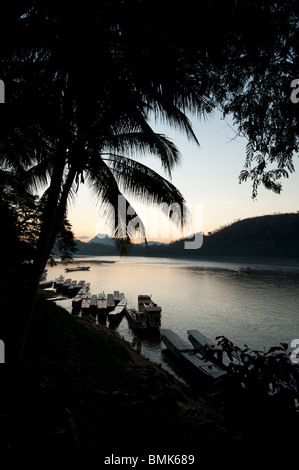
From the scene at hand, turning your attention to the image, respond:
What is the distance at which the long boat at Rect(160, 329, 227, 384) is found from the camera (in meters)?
13.0

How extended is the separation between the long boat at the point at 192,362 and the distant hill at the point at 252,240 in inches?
3086

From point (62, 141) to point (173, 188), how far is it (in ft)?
11.0

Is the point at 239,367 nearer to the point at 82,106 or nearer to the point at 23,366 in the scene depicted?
the point at 23,366

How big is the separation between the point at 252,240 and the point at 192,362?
113738 mm

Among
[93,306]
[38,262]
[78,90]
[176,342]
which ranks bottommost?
[93,306]

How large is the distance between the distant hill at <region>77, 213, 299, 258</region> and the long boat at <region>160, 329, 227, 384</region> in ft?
257

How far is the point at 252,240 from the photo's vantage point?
11700cm

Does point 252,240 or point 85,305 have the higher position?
point 252,240

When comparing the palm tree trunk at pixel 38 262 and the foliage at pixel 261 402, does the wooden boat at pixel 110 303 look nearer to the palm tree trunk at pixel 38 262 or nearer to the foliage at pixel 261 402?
the palm tree trunk at pixel 38 262

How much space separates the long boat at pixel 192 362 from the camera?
13000 millimetres

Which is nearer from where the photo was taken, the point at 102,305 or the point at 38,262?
the point at 38,262

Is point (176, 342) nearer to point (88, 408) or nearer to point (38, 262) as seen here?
point (88, 408)

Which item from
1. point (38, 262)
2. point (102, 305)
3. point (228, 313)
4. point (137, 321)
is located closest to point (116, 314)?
point (102, 305)

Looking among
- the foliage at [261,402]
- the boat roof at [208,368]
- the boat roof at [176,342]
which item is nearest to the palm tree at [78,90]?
the foliage at [261,402]
